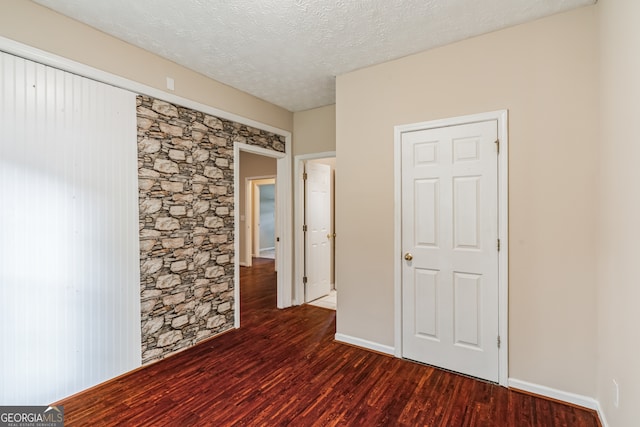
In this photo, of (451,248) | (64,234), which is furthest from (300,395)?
(64,234)

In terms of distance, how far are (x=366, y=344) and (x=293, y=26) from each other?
9.71ft

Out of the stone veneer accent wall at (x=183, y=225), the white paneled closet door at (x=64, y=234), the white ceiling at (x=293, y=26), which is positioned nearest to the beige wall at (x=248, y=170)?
the stone veneer accent wall at (x=183, y=225)

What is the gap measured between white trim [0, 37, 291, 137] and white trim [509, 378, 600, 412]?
370cm

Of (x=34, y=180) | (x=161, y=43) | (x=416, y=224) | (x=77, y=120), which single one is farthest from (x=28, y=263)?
(x=416, y=224)

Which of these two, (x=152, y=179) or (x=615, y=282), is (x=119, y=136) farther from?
(x=615, y=282)

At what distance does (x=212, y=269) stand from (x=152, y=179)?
113cm

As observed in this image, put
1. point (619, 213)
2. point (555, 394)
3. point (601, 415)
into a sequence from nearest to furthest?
point (619, 213) → point (601, 415) → point (555, 394)

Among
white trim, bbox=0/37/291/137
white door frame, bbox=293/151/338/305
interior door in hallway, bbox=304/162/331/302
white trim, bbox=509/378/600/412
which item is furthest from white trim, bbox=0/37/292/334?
white trim, bbox=509/378/600/412

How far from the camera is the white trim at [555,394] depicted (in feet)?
6.56

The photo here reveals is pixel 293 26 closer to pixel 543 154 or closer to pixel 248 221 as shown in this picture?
pixel 543 154

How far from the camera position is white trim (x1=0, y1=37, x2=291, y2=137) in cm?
189

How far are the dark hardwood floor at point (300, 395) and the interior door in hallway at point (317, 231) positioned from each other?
1.57m

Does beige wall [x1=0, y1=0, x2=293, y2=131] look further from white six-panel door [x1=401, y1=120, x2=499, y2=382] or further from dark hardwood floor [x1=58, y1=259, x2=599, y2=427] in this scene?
dark hardwood floor [x1=58, y1=259, x2=599, y2=427]

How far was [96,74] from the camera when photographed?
7.43ft
